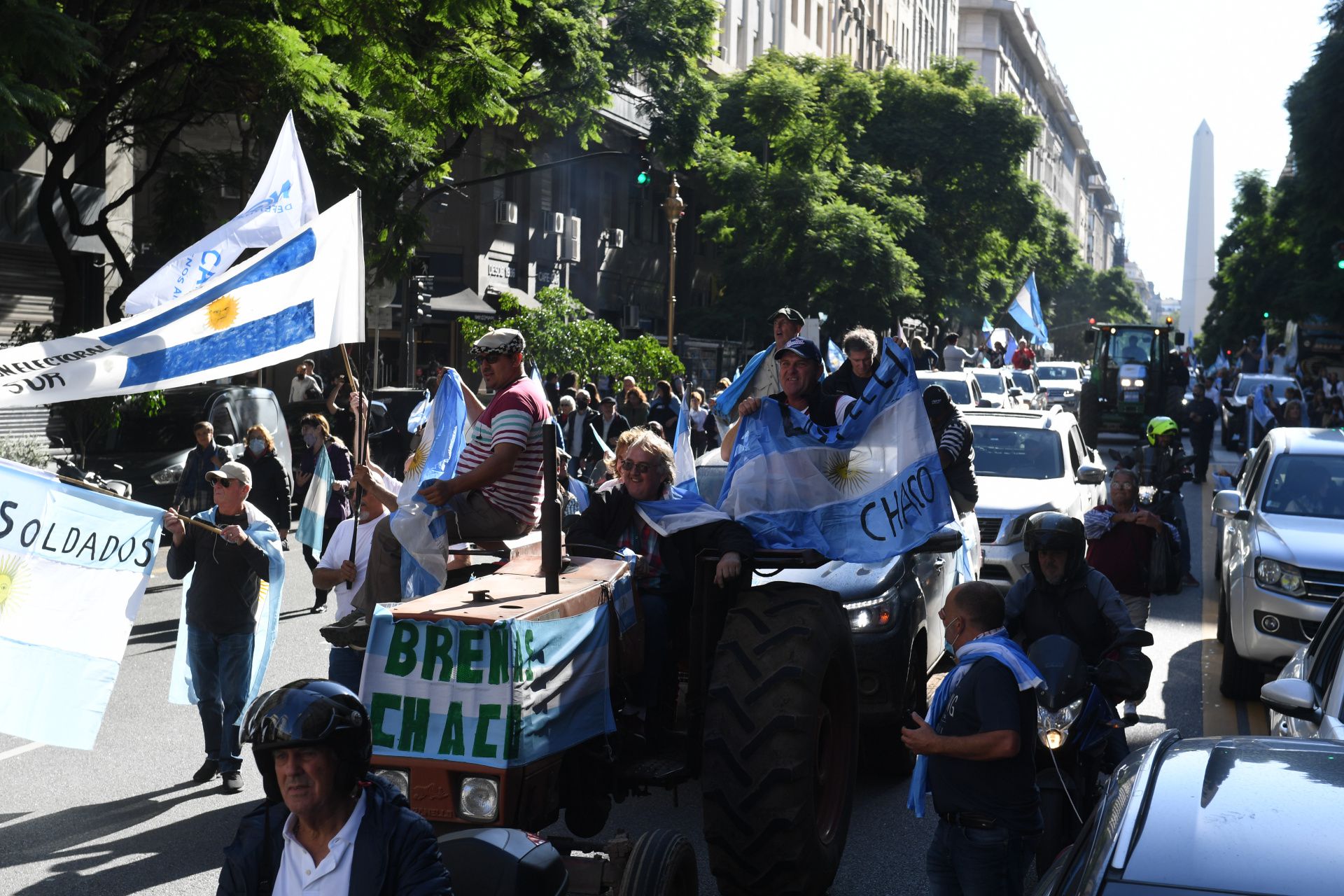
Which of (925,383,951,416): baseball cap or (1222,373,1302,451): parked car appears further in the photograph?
(1222,373,1302,451): parked car

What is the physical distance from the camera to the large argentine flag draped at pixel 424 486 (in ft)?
20.3

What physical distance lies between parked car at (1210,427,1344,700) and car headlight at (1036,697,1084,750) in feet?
15.5

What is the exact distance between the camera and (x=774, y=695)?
5.87 m

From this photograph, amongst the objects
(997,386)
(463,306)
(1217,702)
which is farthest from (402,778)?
(463,306)

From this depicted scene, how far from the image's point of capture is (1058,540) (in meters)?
6.71

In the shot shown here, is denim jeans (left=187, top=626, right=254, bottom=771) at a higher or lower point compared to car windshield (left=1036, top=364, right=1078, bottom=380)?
lower

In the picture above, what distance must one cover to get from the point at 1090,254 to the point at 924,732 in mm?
183837

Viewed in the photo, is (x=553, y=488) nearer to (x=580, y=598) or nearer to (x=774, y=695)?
(x=580, y=598)

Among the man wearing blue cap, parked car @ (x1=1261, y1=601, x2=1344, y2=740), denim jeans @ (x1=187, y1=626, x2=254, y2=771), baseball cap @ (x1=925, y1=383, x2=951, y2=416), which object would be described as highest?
the man wearing blue cap

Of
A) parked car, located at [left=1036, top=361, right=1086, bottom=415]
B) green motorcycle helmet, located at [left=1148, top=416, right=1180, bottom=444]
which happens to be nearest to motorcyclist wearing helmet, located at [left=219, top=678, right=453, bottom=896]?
green motorcycle helmet, located at [left=1148, top=416, right=1180, bottom=444]

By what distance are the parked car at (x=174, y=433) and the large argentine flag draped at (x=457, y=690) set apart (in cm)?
1297

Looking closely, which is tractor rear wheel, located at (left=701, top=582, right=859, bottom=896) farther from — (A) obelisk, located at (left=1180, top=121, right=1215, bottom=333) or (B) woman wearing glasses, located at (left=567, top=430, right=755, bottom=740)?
(A) obelisk, located at (left=1180, top=121, right=1215, bottom=333)

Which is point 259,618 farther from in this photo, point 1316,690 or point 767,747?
point 1316,690

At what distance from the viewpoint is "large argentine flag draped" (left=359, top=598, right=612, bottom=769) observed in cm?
507
